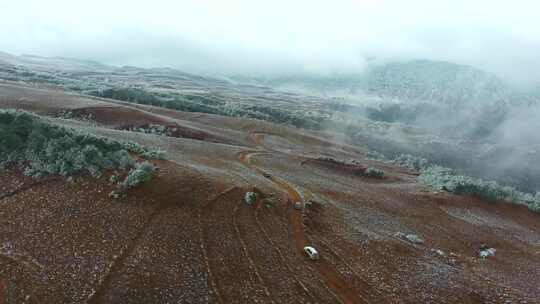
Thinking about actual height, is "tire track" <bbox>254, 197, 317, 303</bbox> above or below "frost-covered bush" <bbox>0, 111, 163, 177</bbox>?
below

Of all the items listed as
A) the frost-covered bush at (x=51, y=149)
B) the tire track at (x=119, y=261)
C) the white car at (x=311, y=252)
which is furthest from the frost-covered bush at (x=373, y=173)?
the tire track at (x=119, y=261)

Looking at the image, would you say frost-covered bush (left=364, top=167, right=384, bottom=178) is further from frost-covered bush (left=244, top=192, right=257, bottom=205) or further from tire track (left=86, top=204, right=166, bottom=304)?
tire track (left=86, top=204, right=166, bottom=304)

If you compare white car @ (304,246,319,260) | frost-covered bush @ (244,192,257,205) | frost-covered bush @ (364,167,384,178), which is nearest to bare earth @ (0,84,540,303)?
frost-covered bush @ (244,192,257,205)

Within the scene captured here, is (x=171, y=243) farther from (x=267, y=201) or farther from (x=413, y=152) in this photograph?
(x=413, y=152)

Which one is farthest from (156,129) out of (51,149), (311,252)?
(311,252)

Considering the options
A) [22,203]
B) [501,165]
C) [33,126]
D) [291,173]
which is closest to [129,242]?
[22,203]

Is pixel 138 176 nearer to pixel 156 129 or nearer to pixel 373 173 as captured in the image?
pixel 373 173

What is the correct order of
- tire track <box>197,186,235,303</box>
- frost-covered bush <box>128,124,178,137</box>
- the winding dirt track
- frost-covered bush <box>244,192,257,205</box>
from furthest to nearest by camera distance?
frost-covered bush <box>128,124,178,137</box> → frost-covered bush <box>244,192,257,205</box> → the winding dirt track → tire track <box>197,186,235,303</box>
